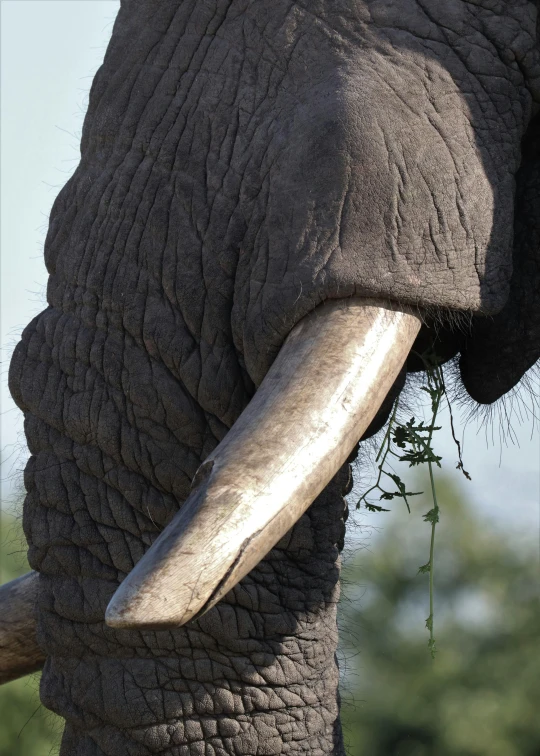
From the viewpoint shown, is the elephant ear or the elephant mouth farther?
the elephant ear

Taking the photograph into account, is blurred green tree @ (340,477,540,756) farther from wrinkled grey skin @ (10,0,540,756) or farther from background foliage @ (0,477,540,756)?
wrinkled grey skin @ (10,0,540,756)

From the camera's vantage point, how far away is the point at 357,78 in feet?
7.16

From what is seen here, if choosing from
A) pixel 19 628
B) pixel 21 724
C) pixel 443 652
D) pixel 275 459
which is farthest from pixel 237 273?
pixel 443 652

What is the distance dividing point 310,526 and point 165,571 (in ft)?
2.68

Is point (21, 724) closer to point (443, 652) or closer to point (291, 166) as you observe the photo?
point (443, 652)

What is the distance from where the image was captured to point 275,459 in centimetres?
187

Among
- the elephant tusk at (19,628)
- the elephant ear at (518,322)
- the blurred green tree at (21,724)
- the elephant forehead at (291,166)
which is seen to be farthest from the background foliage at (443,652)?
the elephant forehead at (291,166)

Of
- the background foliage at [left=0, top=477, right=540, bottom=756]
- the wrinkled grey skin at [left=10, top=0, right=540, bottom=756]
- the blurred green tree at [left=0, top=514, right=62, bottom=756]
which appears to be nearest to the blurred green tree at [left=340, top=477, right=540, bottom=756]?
the background foliage at [left=0, top=477, right=540, bottom=756]

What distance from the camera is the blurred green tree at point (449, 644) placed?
6.83 meters

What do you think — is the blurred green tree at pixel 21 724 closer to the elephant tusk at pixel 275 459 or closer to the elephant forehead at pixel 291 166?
the elephant forehead at pixel 291 166

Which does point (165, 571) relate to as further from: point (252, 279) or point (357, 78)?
point (357, 78)

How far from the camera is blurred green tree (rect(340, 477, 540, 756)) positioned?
22.4 feet

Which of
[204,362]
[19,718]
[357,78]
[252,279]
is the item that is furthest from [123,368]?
[19,718]

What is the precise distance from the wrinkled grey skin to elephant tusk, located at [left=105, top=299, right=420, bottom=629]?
87 mm
